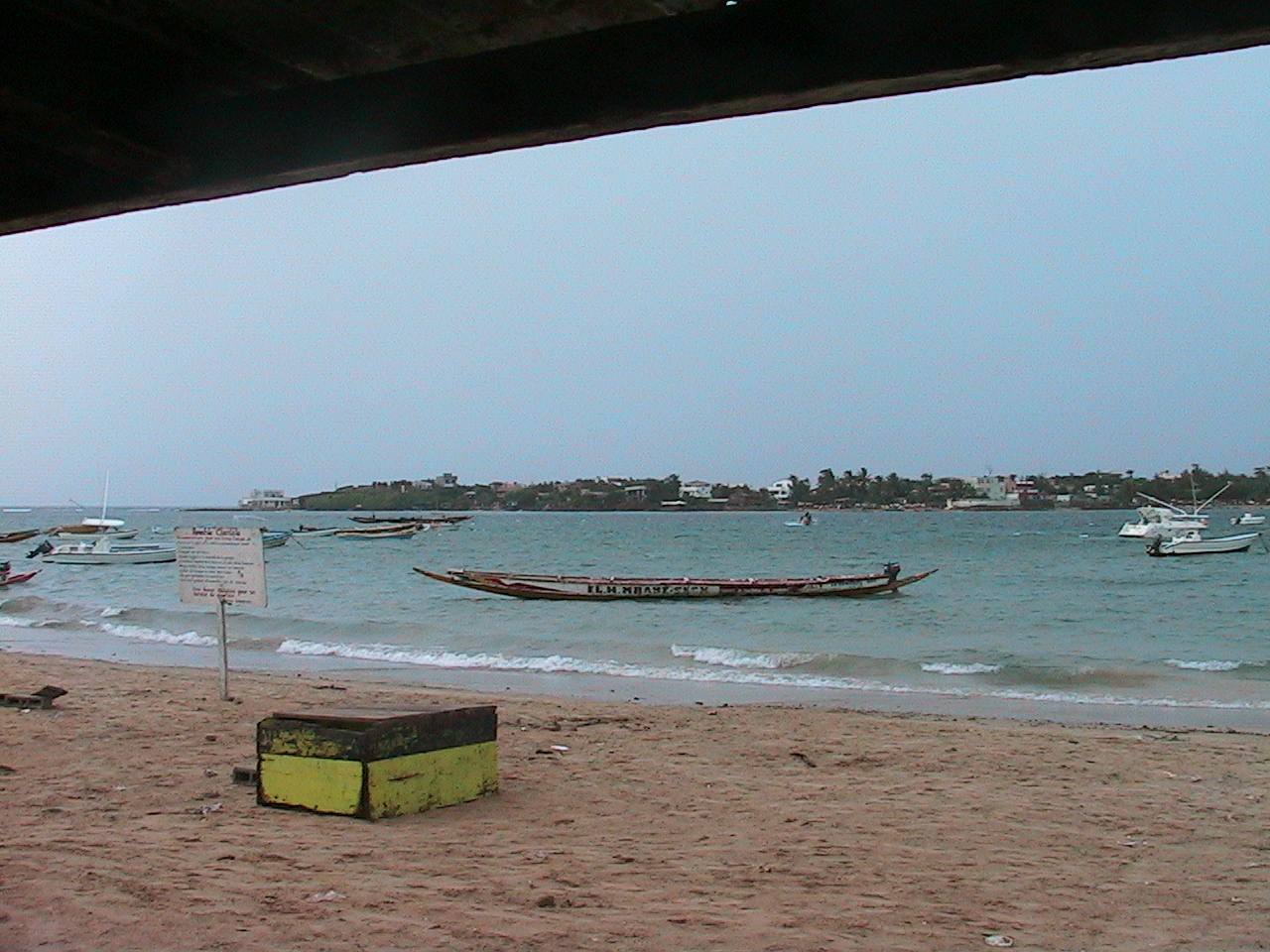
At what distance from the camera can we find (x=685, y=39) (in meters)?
2.44

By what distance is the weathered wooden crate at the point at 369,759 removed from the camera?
20.3 ft

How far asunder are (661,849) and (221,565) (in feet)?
20.5

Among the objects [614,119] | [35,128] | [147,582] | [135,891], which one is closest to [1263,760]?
[135,891]

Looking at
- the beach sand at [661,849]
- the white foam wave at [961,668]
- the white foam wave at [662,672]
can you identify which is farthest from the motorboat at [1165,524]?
the beach sand at [661,849]

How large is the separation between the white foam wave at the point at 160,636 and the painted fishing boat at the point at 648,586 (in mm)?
6692

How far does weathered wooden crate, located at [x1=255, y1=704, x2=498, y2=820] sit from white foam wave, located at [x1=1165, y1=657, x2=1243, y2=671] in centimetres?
1622

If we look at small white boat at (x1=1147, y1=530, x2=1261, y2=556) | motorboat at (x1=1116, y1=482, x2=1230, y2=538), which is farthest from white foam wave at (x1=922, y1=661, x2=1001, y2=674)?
motorboat at (x1=1116, y1=482, x2=1230, y2=538)

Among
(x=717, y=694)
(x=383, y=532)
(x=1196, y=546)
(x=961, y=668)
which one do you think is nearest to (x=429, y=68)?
(x=717, y=694)

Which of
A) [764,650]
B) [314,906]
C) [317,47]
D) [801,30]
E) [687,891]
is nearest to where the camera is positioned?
[801,30]

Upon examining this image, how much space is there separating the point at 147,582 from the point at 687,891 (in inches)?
1630

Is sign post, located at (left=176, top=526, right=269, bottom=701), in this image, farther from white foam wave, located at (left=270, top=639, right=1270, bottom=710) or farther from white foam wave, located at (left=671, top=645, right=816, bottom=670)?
white foam wave, located at (left=671, top=645, right=816, bottom=670)

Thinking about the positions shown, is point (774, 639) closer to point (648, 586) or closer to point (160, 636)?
point (648, 586)

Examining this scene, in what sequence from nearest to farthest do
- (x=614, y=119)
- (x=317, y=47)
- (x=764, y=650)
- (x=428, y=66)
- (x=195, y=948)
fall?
(x=614, y=119) < (x=428, y=66) < (x=317, y=47) < (x=195, y=948) < (x=764, y=650)

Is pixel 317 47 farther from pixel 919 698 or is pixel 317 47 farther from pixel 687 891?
pixel 919 698
